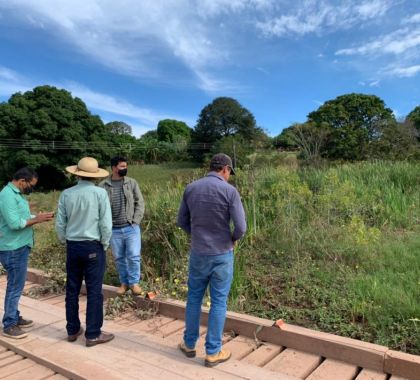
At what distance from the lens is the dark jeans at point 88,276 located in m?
3.48

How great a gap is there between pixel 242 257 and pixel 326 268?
1039 millimetres

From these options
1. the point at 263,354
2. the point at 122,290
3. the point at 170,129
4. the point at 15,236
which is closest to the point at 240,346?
the point at 263,354

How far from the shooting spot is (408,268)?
178 inches

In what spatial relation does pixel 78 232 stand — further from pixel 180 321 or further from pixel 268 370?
pixel 268 370

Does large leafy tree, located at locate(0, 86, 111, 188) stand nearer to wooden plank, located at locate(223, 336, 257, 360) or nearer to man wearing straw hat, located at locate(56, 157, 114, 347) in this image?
man wearing straw hat, located at locate(56, 157, 114, 347)

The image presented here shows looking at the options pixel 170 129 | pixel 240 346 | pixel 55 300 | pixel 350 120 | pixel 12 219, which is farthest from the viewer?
pixel 170 129

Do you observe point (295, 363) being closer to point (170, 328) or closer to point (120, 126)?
point (170, 328)

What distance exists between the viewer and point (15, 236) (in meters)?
3.77

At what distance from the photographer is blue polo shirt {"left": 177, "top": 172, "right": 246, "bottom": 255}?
3.06m

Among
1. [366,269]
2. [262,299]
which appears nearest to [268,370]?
[262,299]

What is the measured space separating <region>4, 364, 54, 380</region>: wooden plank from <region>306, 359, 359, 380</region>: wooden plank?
2.07 metres

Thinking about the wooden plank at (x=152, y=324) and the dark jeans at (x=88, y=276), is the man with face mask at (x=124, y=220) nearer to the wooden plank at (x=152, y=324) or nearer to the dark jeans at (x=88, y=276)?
the wooden plank at (x=152, y=324)

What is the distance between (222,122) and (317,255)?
37333 millimetres

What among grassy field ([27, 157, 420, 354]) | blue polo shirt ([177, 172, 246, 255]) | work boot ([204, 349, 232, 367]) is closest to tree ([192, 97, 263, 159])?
grassy field ([27, 157, 420, 354])
